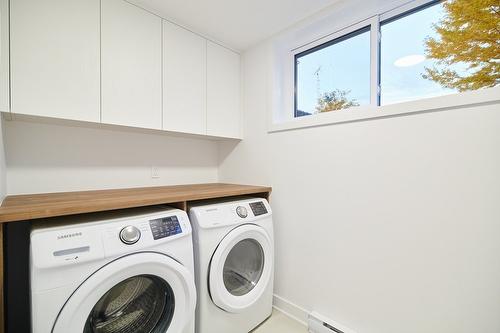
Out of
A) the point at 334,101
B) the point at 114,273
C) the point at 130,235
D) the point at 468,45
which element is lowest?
the point at 114,273

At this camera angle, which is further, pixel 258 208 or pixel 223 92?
pixel 223 92

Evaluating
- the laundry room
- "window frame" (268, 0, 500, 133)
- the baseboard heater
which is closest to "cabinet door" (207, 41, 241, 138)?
the laundry room

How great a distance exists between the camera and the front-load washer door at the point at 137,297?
0.84 metres

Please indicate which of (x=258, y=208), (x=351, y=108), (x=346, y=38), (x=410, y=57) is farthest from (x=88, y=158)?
(x=410, y=57)

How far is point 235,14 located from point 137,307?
6.04 feet

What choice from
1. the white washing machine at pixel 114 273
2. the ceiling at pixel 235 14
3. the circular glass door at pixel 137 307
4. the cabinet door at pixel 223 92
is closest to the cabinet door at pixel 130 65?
the ceiling at pixel 235 14

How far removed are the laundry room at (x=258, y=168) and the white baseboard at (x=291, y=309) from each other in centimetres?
1

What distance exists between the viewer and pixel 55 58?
45.4 inches

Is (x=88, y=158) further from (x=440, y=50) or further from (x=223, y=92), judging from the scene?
(x=440, y=50)

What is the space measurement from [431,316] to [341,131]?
1064mm

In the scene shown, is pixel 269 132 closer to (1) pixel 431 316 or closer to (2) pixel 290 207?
(2) pixel 290 207

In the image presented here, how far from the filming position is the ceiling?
142cm

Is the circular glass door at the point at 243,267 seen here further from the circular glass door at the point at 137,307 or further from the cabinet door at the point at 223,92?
the cabinet door at the point at 223,92

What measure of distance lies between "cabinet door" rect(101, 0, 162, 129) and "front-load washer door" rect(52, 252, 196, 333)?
2.90 ft
